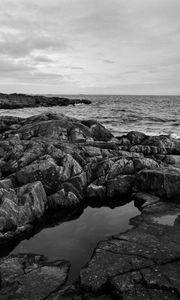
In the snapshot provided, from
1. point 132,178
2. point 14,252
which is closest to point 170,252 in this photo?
point 14,252

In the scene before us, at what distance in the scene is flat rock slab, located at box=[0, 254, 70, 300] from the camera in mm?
8344

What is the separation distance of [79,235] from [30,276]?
3.72 metres

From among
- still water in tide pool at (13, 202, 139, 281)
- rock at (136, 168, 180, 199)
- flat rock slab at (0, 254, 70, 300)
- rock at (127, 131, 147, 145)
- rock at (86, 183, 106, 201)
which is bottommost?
still water in tide pool at (13, 202, 139, 281)

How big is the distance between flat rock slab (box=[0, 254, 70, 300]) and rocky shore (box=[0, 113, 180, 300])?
0.03 m

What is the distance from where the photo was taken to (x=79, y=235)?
12.5 metres

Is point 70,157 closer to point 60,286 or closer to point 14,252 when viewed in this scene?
point 14,252

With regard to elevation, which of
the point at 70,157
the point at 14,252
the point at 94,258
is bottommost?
the point at 14,252

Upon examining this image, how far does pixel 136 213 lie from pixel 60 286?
6672 mm

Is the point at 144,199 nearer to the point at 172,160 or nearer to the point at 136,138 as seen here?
the point at 172,160

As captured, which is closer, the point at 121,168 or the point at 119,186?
the point at 119,186

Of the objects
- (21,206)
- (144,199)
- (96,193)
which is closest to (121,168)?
(96,193)

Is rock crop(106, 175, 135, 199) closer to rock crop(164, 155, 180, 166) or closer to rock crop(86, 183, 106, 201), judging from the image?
rock crop(86, 183, 106, 201)

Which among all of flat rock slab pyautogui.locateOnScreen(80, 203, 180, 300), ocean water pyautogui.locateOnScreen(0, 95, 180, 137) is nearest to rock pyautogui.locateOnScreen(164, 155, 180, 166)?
flat rock slab pyautogui.locateOnScreen(80, 203, 180, 300)

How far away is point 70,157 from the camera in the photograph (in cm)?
1797
